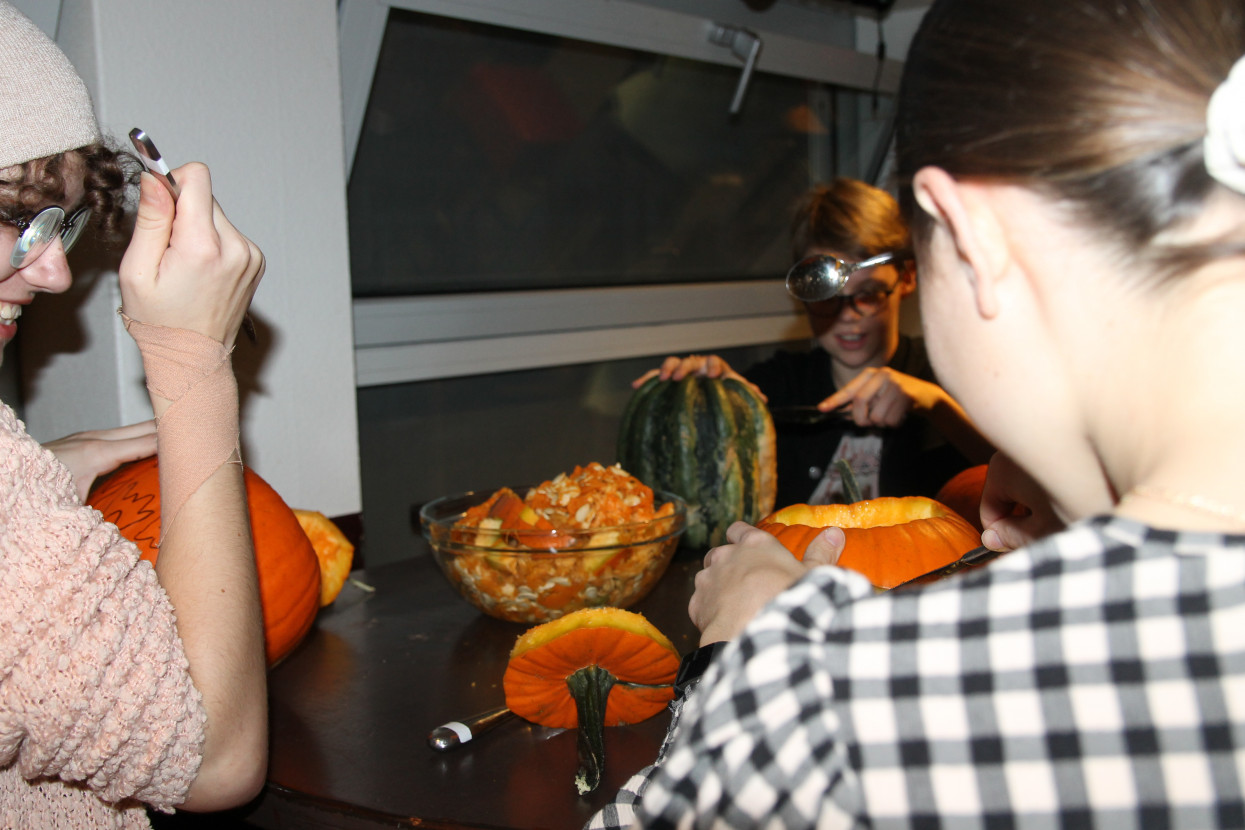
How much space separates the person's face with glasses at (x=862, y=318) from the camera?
195 cm

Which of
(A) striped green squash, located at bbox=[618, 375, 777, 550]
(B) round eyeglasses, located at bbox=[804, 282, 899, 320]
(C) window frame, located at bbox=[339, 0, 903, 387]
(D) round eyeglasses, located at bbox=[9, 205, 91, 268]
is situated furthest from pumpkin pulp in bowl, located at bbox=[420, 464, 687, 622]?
(B) round eyeglasses, located at bbox=[804, 282, 899, 320]

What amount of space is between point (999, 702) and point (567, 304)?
1.89 metres

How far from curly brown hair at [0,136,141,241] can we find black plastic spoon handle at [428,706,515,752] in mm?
561

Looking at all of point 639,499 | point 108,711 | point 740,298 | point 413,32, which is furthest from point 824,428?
point 108,711

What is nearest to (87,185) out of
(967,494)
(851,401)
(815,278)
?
(815,278)

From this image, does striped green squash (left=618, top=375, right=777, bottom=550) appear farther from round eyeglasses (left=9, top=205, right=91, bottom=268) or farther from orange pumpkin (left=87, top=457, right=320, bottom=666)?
round eyeglasses (left=9, top=205, right=91, bottom=268)

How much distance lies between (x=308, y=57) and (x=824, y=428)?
1.33 metres

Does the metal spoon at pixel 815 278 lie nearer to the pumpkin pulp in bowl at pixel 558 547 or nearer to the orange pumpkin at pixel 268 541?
the pumpkin pulp in bowl at pixel 558 547

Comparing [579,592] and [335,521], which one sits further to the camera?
[335,521]

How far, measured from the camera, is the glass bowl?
1038mm

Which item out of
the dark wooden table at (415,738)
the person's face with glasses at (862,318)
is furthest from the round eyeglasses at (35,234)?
the person's face with glasses at (862,318)

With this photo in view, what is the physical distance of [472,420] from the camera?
2.20 m

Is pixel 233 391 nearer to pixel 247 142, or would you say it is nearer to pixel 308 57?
pixel 247 142

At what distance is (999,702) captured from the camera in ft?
1.39
